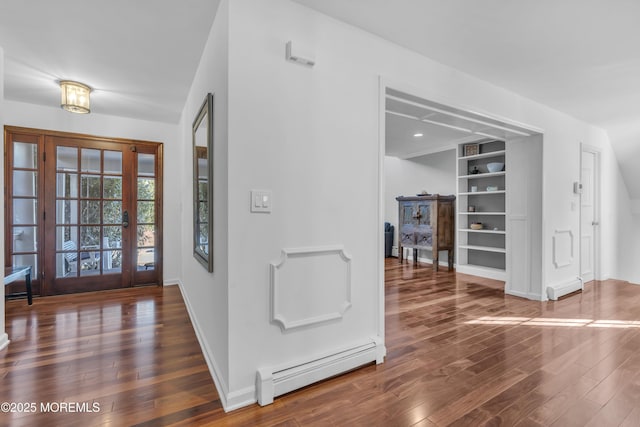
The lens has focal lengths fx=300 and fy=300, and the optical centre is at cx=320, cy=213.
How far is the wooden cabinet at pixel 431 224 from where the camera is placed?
5.53 metres

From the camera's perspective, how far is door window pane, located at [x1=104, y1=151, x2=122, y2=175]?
4125 mm

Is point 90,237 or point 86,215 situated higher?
point 86,215

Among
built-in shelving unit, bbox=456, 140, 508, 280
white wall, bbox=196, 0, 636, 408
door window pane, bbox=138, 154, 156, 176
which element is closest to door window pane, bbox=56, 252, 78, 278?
door window pane, bbox=138, 154, 156, 176

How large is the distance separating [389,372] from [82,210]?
425 cm

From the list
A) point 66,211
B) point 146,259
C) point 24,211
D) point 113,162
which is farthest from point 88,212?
point 146,259

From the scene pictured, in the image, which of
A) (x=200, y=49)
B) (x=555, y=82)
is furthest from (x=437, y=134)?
(x=200, y=49)

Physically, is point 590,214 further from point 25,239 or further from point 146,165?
point 25,239

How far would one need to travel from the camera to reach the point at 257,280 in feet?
5.74

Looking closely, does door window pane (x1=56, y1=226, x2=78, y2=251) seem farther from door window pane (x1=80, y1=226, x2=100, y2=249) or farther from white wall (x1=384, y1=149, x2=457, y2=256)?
white wall (x1=384, y1=149, x2=457, y2=256)

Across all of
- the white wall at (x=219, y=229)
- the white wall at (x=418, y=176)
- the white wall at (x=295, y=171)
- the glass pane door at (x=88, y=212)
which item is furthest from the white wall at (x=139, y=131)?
the white wall at (x=418, y=176)

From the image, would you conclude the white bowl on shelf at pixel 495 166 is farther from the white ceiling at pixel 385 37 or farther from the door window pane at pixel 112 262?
the door window pane at pixel 112 262

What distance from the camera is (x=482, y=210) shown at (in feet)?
17.6

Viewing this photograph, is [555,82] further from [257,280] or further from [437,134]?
[257,280]

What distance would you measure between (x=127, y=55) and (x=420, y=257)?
6.07 m
